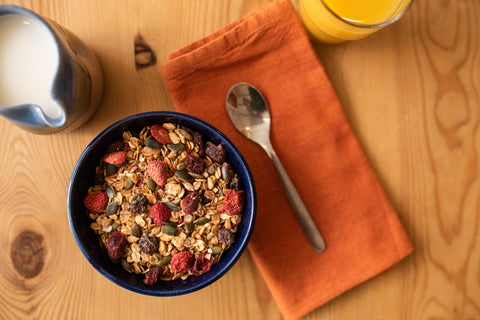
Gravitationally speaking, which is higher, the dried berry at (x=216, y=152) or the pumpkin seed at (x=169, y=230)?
the dried berry at (x=216, y=152)

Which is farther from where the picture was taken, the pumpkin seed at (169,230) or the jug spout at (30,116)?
the pumpkin seed at (169,230)

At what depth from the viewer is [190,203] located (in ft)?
2.00

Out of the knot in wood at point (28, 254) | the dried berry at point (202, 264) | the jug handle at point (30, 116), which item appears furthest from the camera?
the knot in wood at point (28, 254)

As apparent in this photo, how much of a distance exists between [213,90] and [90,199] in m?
0.30

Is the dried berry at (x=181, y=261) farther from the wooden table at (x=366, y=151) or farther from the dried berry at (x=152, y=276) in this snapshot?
the wooden table at (x=366, y=151)

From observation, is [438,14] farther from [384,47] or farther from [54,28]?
[54,28]

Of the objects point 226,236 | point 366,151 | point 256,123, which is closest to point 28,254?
point 226,236

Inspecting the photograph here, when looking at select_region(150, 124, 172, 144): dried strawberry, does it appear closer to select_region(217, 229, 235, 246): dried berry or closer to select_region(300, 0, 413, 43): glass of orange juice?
select_region(217, 229, 235, 246): dried berry

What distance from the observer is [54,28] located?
552mm

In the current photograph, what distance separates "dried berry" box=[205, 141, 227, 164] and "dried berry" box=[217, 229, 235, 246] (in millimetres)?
118

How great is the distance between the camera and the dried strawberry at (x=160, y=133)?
0.63 meters

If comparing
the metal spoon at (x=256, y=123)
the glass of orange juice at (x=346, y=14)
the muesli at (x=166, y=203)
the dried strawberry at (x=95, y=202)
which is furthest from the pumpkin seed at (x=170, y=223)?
the glass of orange juice at (x=346, y=14)

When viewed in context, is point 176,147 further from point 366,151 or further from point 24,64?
point 366,151

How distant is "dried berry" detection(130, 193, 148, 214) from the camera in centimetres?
61
